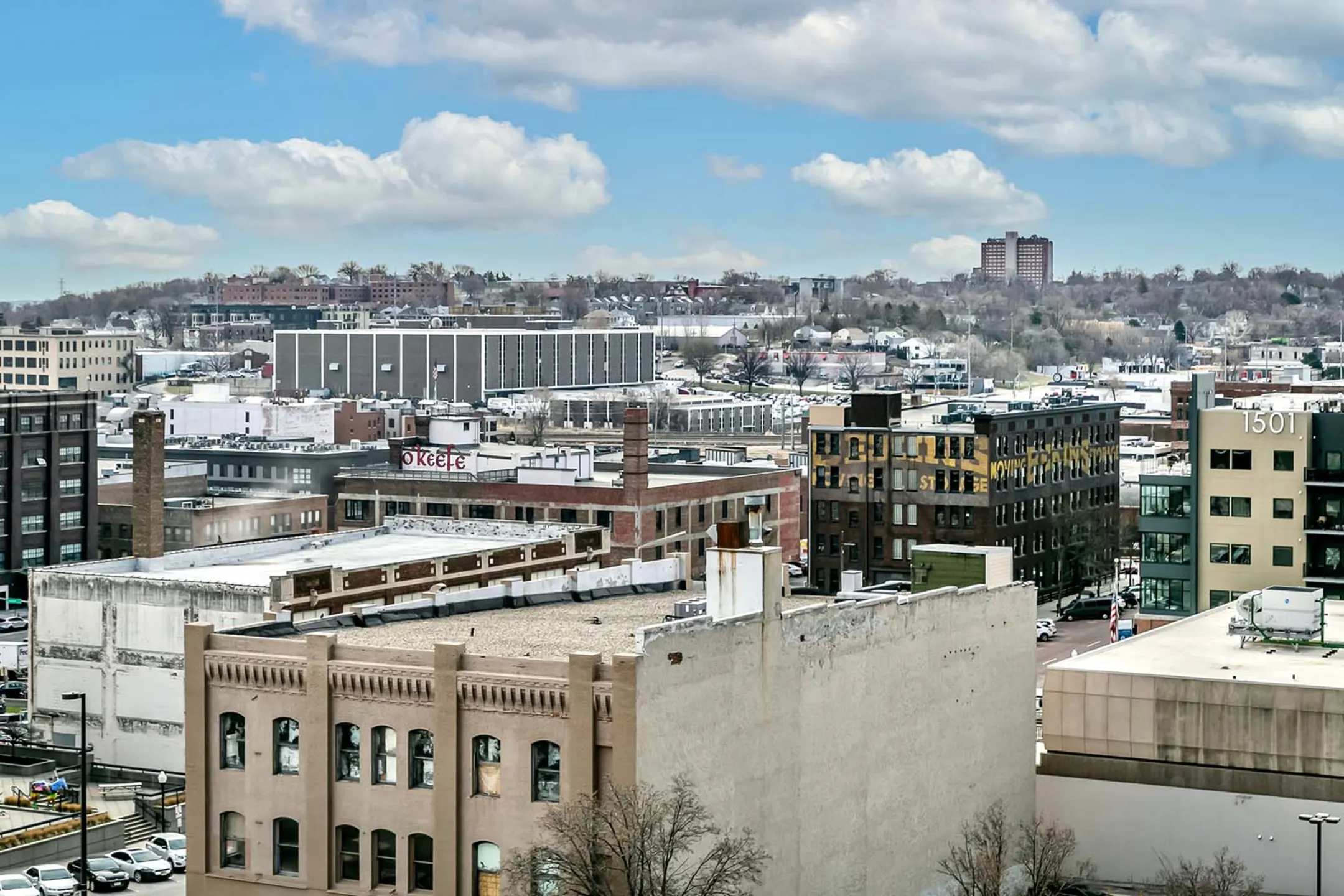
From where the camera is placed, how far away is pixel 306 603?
6625cm

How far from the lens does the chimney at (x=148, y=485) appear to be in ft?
276

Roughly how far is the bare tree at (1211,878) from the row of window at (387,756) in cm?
1645

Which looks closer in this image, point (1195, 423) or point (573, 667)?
point (573, 667)

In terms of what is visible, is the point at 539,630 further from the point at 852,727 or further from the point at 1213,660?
the point at 1213,660

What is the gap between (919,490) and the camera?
122188 mm

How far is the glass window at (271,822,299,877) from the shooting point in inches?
1721

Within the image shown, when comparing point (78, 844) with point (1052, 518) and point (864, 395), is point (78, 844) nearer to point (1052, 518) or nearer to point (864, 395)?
point (864, 395)

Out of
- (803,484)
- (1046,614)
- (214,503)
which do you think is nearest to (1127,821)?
(1046,614)

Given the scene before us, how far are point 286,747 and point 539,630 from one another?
293 inches

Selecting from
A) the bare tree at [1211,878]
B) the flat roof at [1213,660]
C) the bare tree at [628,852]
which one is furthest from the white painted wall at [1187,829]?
the bare tree at [628,852]

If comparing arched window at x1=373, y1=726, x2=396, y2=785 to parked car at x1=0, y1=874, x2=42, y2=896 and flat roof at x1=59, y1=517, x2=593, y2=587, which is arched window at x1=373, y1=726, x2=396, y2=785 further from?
flat roof at x1=59, y1=517, x2=593, y2=587

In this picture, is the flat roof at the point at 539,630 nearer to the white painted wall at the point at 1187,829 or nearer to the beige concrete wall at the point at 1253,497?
the white painted wall at the point at 1187,829

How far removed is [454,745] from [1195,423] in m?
51.8

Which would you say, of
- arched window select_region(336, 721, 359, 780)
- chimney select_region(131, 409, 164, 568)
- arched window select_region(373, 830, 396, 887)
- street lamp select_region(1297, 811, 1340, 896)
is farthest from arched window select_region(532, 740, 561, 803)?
chimney select_region(131, 409, 164, 568)
